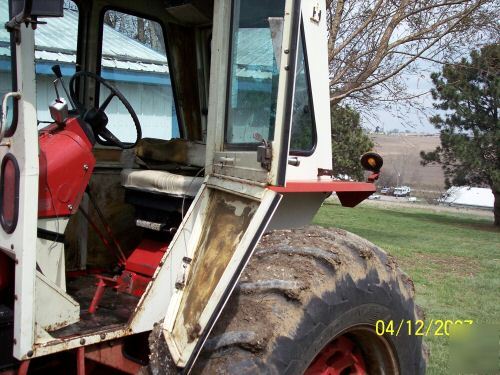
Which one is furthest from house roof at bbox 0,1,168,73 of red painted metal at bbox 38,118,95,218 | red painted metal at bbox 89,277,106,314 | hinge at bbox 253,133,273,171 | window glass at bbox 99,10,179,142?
hinge at bbox 253,133,273,171

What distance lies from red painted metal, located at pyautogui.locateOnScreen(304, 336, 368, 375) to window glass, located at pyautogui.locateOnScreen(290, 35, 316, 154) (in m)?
0.99

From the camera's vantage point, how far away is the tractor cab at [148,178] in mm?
2332

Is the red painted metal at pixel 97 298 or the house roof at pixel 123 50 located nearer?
the house roof at pixel 123 50

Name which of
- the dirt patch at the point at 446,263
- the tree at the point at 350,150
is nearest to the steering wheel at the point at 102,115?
the dirt patch at the point at 446,263

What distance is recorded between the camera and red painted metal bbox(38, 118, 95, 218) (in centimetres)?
263

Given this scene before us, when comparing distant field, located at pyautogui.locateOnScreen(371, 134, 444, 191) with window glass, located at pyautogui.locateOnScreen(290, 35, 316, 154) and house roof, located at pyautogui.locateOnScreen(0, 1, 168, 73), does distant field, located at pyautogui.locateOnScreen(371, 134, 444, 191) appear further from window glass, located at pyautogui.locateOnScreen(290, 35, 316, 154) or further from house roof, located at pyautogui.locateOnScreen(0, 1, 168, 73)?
window glass, located at pyautogui.locateOnScreen(290, 35, 316, 154)

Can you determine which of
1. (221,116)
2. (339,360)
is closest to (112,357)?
(339,360)

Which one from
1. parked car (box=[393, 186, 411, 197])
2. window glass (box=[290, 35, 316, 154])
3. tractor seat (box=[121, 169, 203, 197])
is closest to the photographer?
window glass (box=[290, 35, 316, 154])

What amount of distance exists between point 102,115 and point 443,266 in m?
9.83

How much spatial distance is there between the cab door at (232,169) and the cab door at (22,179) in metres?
0.57

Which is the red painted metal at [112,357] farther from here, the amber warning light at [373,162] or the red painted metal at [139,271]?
the amber warning light at [373,162]

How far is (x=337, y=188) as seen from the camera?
293 cm

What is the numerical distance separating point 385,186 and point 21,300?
55.0 m

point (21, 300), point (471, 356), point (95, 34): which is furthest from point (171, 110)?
point (471, 356)
